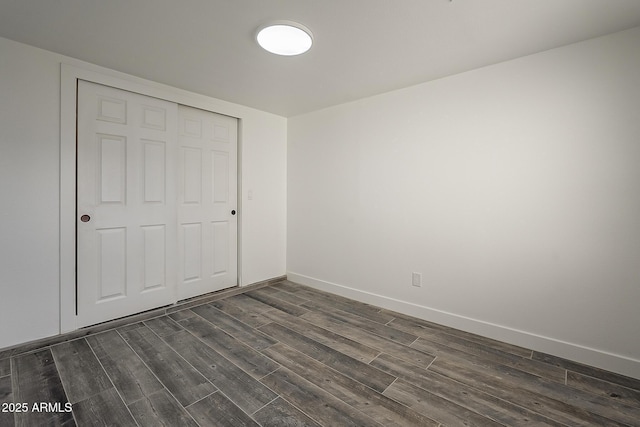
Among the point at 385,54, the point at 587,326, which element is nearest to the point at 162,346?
the point at 385,54

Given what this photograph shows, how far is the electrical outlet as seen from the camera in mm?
2907

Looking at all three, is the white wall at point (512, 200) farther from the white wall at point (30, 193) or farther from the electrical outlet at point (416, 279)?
the white wall at point (30, 193)

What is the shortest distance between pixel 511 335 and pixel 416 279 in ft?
2.92

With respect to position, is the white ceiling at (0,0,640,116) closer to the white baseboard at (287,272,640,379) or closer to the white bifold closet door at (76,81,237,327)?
the white bifold closet door at (76,81,237,327)

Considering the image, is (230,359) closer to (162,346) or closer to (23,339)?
(162,346)

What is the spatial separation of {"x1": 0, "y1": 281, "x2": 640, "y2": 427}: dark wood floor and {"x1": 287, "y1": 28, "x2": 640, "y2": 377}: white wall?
0.33 m

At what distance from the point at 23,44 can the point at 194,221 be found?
1.95m

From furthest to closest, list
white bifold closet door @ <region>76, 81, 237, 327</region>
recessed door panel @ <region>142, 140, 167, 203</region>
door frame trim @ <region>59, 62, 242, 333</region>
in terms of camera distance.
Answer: recessed door panel @ <region>142, 140, 167, 203</region> < white bifold closet door @ <region>76, 81, 237, 327</region> < door frame trim @ <region>59, 62, 242, 333</region>

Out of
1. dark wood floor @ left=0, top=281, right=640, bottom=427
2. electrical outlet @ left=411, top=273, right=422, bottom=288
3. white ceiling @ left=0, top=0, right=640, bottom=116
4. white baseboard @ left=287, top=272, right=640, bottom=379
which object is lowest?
dark wood floor @ left=0, top=281, right=640, bottom=427

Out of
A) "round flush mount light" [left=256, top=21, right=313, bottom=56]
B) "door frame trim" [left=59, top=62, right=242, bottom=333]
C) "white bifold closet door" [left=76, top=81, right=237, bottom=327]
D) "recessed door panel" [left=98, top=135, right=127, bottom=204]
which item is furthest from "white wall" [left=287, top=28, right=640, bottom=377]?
"door frame trim" [left=59, top=62, right=242, bottom=333]

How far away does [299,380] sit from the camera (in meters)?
1.89

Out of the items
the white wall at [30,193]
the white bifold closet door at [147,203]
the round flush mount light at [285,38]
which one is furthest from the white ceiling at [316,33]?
the white bifold closet door at [147,203]

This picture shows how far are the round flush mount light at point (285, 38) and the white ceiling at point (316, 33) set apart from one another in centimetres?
5

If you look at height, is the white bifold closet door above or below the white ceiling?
below
